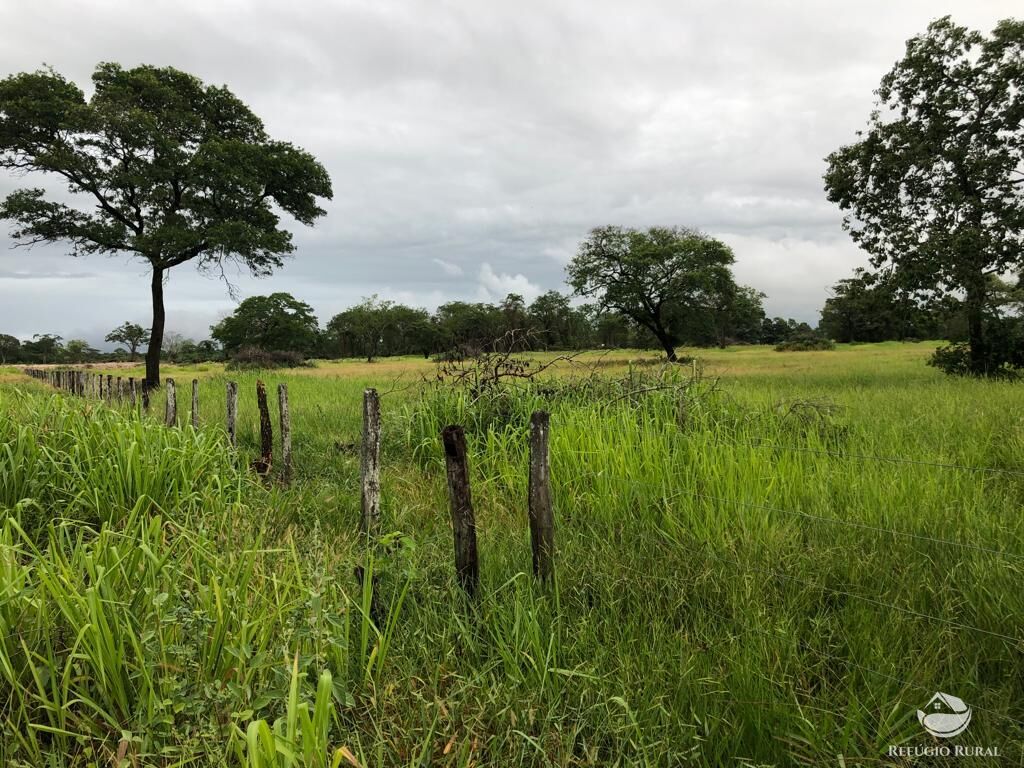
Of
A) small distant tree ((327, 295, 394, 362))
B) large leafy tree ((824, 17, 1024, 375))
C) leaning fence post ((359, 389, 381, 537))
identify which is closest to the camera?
leaning fence post ((359, 389, 381, 537))

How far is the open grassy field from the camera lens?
2283mm

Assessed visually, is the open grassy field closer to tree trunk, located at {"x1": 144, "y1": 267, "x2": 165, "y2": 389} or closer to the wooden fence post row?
the wooden fence post row

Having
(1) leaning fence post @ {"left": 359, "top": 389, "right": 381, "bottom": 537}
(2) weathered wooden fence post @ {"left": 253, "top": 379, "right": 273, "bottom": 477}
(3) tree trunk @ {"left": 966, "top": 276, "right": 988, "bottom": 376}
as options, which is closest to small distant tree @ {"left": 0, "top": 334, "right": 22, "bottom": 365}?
(2) weathered wooden fence post @ {"left": 253, "top": 379, "right": 273, "bottom": 477}

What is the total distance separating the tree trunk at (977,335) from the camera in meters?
16.8

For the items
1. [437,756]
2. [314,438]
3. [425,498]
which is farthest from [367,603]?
[314,438]

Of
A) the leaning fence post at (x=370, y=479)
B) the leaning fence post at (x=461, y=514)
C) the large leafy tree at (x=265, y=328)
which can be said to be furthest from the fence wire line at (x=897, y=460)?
the large leafy tree at (x=265, y=328)

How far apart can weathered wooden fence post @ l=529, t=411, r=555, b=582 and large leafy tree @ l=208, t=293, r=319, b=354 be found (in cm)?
7117

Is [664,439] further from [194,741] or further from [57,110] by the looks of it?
[57,110]

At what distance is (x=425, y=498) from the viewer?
213 inches

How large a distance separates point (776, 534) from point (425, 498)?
3.18m

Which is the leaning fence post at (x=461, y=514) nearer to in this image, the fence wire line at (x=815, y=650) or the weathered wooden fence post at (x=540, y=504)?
the weathered wooden fence post at (x=540, y=504)

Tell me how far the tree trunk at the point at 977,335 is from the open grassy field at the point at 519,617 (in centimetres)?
1556

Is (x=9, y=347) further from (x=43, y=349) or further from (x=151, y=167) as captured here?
(x=151, y=167)

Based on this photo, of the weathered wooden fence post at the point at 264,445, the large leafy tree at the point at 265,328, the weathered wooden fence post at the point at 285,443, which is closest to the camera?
the weathered wooden fence post at the point at 264,445
